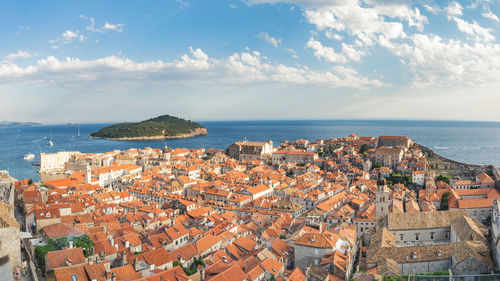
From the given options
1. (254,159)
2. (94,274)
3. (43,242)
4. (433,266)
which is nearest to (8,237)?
(94,274)

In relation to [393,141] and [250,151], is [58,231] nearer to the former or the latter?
[250,151]

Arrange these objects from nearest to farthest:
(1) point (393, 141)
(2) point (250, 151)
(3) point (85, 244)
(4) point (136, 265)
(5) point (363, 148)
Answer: (3) point (85, 244)
(4) point (136, 265)
(5) point (363, 148)
(1) point (393, 141)
(2) point (250, 151)

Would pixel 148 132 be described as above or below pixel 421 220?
above

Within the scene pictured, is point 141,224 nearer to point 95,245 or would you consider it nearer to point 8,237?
point 95,245

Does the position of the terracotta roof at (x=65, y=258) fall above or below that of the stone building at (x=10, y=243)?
below

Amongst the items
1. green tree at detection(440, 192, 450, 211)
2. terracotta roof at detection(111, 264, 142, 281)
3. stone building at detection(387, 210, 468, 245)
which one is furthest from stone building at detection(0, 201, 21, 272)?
green tree at detection(440, 192, 450, 211)

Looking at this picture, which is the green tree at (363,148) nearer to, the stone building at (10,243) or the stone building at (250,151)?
the stone building at (250,151)

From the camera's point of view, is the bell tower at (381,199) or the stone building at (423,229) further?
the bell tower at (381,199)

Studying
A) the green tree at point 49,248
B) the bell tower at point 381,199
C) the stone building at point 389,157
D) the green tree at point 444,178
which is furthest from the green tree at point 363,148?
the green tree at point 49,248

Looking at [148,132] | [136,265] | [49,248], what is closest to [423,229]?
[136,265]
